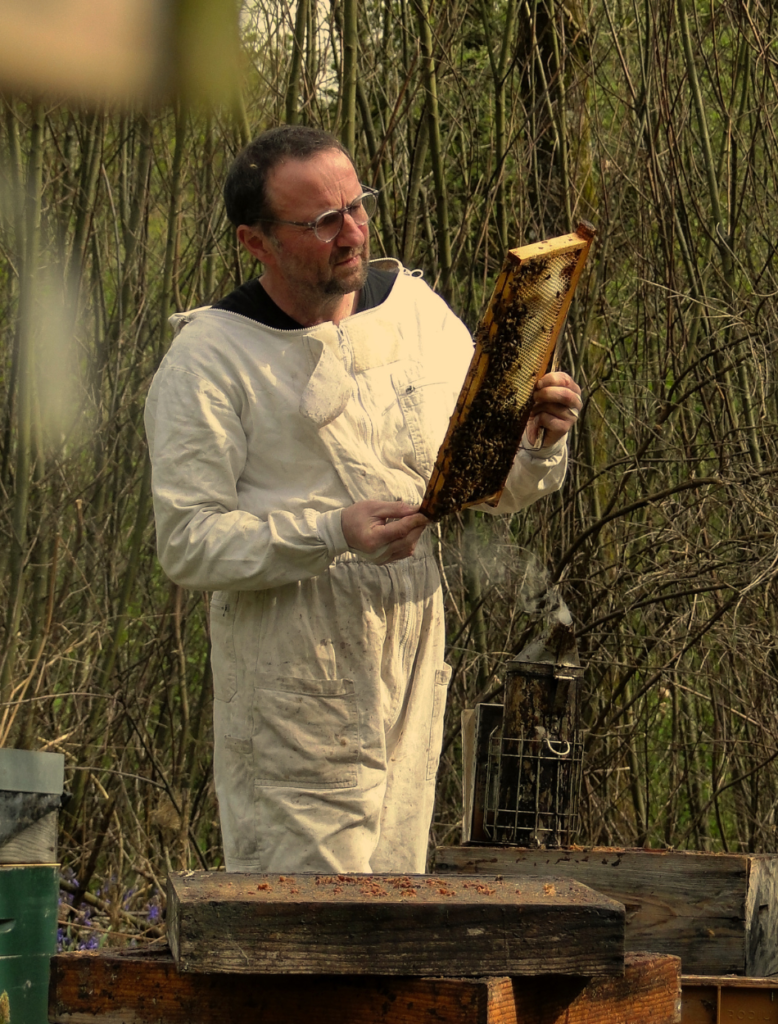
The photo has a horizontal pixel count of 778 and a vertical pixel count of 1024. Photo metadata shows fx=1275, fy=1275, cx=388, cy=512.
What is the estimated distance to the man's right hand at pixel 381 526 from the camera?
243 cm

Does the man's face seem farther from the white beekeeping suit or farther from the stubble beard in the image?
the white beekeeping suit

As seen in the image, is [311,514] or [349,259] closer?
[311,514]

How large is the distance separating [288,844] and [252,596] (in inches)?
19.9

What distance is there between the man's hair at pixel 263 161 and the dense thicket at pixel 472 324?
1.74 meters

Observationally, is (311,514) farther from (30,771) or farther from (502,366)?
(30,771)

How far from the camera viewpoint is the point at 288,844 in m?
2.53

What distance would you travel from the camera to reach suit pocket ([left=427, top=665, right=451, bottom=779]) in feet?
9.04

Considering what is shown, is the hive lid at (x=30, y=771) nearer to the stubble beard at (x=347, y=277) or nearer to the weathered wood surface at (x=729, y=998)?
the stubble beard at (x=347, y=277)

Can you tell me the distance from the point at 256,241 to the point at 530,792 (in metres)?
1.41

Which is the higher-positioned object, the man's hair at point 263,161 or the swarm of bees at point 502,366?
the man's hair at point 263,161

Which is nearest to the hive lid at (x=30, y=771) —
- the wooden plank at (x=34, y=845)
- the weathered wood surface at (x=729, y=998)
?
the wooden plank at (x=34, y=845)

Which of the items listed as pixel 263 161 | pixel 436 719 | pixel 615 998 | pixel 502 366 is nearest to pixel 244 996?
pixel 615 998

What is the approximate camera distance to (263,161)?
2.73 meters

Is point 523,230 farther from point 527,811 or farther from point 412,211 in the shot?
point 527,811
